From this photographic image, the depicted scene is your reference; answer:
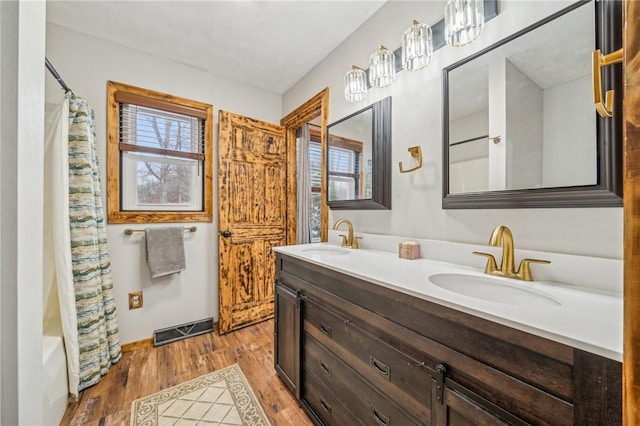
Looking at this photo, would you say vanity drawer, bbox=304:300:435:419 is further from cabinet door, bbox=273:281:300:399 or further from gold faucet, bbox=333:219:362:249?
gold faucet, bbox=333:219:362:249

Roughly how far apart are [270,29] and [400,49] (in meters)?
1.00

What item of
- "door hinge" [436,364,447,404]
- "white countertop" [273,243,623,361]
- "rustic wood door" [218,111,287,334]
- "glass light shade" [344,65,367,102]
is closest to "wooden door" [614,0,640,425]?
"white countertop" [273,243,623,361]

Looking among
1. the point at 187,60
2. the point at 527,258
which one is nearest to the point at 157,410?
the point at 527,258

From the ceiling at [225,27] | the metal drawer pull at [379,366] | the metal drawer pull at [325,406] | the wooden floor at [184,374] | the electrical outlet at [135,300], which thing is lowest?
the wooden floor at [184,374]

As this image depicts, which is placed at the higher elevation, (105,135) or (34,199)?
(105,135)

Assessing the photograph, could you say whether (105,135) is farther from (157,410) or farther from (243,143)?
(157,410)

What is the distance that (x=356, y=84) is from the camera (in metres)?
1.74

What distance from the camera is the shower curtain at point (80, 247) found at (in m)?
1.51

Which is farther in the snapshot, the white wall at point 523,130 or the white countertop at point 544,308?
the white wall at point 523,130

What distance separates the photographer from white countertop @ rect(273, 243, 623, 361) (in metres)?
0.52

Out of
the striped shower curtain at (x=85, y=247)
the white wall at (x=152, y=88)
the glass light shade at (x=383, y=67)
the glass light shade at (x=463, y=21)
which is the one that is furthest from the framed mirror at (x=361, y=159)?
the striped shower curtain at (x=85, y=247)

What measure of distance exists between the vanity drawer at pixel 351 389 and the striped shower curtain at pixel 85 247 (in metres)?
1.49

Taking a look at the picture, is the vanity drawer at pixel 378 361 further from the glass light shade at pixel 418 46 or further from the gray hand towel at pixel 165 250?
the gray hand towel at pixel 165 250

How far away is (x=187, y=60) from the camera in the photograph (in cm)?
225
